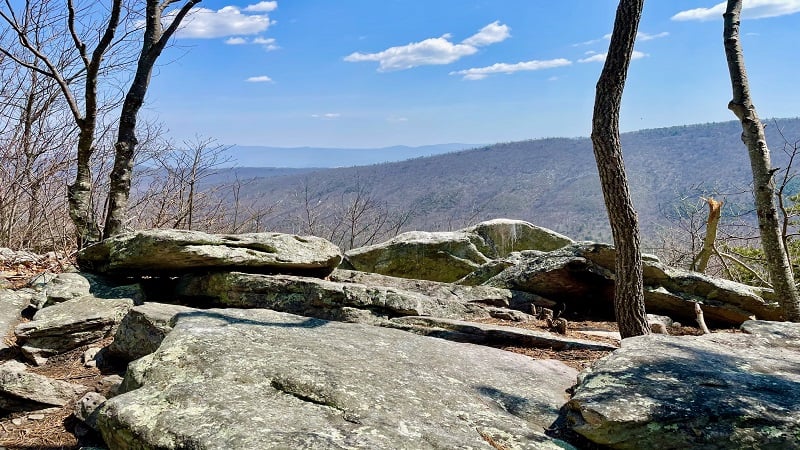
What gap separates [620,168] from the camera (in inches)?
235

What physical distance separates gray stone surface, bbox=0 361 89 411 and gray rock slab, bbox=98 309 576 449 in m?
1.28

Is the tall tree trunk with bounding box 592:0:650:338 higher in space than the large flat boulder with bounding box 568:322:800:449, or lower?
higher

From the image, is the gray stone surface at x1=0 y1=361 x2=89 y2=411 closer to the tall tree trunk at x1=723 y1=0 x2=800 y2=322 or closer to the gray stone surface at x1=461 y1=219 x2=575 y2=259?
the tall tree trunk at x1=723 y1=0 x2=800 y2=322

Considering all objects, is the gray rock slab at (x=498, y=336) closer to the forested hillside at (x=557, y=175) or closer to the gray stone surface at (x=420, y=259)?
the gray stone surface at (x=420, y=259)

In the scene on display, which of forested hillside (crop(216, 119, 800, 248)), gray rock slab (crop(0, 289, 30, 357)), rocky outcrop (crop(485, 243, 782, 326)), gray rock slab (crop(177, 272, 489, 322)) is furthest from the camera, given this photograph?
forested hillside (crop(216, 119, 800, 248))

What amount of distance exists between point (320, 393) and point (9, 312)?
555 cm

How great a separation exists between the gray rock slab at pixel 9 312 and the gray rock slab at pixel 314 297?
1893 mm

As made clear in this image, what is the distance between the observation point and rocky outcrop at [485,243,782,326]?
7.84 m

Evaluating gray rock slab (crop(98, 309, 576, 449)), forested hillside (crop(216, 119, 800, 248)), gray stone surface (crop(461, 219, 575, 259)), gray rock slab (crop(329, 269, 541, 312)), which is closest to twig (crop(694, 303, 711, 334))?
gray rock slab (crop(329, 269, 541, 312))

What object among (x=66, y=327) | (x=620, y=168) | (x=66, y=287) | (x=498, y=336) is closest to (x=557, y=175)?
(x=620, y=168)

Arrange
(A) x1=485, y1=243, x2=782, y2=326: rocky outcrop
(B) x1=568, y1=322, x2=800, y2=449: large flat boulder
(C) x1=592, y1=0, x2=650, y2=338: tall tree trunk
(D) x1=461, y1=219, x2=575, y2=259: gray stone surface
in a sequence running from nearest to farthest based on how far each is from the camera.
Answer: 1. (B) x1=568, y1=322, x2=800, y2=449: large flat boulder
2. (C) x1=592, y1=0, x2=650, y2=338: tall tree trunk
3. (A) x1=485, y1=243, x2=782, y2=326: rocky outcrop
4. (D) x1=461, y1=219, x2=575, y2=259: gray stone surface

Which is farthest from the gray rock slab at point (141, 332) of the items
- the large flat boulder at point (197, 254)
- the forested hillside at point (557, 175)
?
the forested hillside at point (557, 175)

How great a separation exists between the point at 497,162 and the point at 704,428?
135m

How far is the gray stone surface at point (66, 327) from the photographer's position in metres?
6.28
